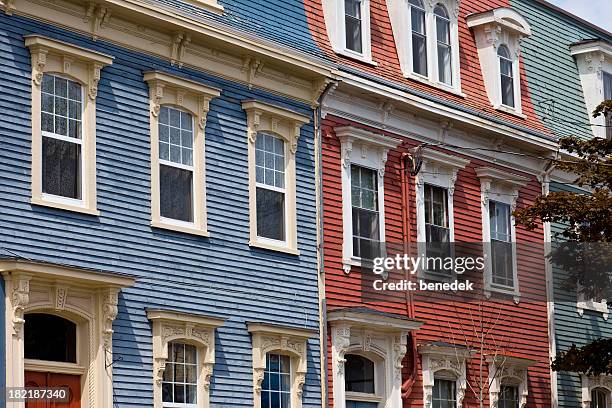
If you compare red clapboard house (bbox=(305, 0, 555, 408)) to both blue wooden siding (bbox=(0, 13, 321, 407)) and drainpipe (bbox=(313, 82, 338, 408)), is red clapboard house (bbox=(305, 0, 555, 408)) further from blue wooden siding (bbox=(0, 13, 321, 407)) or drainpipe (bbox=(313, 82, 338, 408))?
blue wooden siding (bbox=(0, 13, 321, 407))

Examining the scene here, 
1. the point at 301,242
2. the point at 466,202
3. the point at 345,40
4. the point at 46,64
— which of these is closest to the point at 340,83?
the point at 345,40

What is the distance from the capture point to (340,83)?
86.3 ft

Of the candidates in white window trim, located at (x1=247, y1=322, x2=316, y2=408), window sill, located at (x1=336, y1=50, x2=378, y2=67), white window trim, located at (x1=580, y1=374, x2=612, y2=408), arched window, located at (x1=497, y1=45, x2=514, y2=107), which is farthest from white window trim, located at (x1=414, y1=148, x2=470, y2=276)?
white window trim, located at (x1=580, y1=374, x2=612, y2=408)

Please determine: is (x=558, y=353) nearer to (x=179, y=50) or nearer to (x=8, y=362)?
(x=179, y=50)

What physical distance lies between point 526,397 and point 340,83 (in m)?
8.85

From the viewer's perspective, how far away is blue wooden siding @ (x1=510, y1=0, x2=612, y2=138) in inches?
1309

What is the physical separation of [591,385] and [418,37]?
9532 millimetres

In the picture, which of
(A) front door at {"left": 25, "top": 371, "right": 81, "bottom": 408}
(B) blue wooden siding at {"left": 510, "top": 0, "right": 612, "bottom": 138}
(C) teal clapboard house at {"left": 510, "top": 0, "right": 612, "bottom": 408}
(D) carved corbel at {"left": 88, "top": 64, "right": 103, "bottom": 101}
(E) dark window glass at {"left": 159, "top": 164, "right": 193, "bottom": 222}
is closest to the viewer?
(A) front door at {"left": 25, "top": 371, "right": 81, "bottom": 408}

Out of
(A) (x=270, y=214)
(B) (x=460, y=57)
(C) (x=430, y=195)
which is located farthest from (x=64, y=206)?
(B) (x=460, y=57)

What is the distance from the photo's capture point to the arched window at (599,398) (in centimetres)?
3353

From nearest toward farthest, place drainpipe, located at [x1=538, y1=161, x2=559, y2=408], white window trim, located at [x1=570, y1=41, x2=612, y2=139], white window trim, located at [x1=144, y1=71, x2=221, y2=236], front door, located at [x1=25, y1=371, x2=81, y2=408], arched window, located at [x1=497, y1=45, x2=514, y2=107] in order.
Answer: front door, located at [x1=25, y1=371, x2=81, y2=408] < white window trim, located at [x1=144, y1=71, x2=221, y2=236] < drainpipe, located at [x1=538, y1=161, x2=559, y2=408] < arched window, located at [x1=497, y1=45, x2=514, y2=107] < white window trim, located at [x1=570, y1=41, x2=612, y2=139]

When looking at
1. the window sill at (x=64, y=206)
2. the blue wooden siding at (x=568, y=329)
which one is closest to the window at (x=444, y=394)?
the blue wooden siding at (x=568, y=329)

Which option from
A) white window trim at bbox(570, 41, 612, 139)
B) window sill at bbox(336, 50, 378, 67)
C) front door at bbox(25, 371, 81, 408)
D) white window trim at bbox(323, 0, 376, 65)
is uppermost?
white window trim at bbox(570, 41, 612, 139)

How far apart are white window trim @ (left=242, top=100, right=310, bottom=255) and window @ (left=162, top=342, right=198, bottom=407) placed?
8.11 ft
